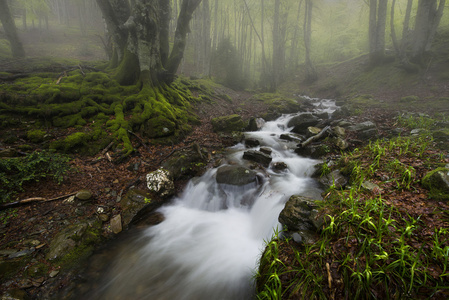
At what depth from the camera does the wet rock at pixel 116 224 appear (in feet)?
13.3

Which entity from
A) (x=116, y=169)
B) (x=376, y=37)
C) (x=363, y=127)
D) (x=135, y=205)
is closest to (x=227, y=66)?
(x=376, y=37)

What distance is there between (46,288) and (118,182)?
2582 millimetres

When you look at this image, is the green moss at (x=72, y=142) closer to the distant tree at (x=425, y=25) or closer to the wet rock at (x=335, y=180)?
the wet rock at (x=335, y=180)

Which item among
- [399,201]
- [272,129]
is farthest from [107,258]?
[272,129]

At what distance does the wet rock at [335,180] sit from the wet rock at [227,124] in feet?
17.4

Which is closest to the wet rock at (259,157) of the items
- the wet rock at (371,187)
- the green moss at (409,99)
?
the wet rock at (371,187)

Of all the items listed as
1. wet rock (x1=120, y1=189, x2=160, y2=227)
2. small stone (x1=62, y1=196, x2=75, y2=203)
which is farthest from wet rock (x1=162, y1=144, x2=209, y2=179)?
small stone (x1=62, y1=196, x2=75, y2=203)

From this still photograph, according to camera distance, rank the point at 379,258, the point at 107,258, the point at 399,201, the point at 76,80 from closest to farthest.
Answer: the point at 379,258, the point at 399,201, the point at 107,258, the point at 76,80

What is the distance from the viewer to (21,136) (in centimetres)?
513

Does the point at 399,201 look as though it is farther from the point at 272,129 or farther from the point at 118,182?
the point at 272,129

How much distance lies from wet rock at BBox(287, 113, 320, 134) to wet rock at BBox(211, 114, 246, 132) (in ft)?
10.3

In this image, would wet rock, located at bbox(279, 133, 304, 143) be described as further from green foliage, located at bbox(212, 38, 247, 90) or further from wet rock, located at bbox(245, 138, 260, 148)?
green foliage, located at bbox(212, 38, 247, 90)

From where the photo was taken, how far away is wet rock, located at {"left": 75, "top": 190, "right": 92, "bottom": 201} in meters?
4.21

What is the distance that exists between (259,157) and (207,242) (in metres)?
3.51
